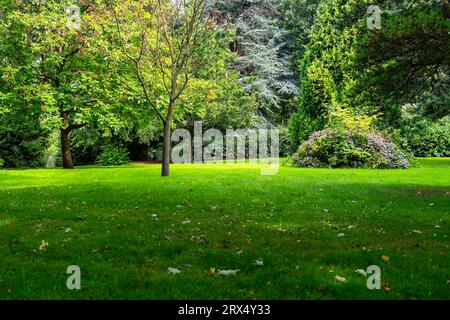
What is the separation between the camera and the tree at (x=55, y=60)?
19.1 metres

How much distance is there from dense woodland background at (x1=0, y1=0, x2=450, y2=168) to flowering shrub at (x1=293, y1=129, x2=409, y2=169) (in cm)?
6

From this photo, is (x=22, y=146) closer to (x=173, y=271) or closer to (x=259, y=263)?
(x=173, y=271)

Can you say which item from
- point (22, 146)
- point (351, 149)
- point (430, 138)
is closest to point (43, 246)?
point (351, 149)

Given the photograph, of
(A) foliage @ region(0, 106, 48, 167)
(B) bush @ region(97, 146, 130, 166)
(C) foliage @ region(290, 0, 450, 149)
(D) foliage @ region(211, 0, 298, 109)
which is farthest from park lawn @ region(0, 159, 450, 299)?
(D) foliage @ region(211, 0, 298, 109)

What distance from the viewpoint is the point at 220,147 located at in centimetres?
Answer: 3102

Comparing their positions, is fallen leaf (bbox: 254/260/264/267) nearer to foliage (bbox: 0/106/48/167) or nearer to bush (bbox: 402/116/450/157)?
foliage (bbox: 0/106/48/167)

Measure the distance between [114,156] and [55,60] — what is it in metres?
10.1

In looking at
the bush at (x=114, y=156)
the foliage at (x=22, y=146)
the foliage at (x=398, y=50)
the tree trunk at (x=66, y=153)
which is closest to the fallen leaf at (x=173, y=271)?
the foliage at (x=398, y=50)

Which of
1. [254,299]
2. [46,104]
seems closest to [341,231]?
[254,299]

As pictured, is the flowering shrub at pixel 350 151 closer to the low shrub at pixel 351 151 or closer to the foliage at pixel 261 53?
the low shrub at pixel 351 151

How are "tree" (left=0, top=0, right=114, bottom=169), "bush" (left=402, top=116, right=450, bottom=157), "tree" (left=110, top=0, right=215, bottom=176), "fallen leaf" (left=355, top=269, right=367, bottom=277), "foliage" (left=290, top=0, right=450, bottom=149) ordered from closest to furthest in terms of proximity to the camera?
"fallen leaf" (left=355, top=269, right=367, bottom=277), "foliage" (left=290, top=0, right=450, bottom=149), "tree" (left=110, top=0, right=215, bottom=176), "tree" (left=0, top=0, right=114, bottom=169), "bush" (left=402, top=116, right=450, bottom=157)

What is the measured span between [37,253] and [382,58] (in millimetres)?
7993

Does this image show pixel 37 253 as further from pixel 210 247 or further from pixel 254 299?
pixel 254 299

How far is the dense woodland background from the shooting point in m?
9.69
